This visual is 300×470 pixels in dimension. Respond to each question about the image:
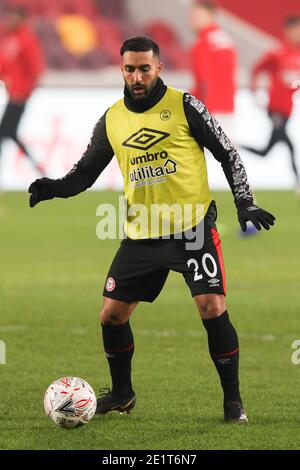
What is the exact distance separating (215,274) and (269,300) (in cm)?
442

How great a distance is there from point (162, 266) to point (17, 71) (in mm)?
14647

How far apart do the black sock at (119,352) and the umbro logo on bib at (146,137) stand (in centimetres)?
91

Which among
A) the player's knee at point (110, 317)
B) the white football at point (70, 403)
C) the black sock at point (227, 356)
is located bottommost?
the white football at point (70, 403)

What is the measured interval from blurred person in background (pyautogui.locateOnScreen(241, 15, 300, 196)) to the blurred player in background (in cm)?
360

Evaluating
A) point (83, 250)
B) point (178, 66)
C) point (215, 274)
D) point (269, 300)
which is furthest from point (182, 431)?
point (178, 66)

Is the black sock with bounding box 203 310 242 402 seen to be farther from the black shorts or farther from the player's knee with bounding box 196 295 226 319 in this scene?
the black shorts

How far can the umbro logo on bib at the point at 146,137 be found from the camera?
5984 millimetres

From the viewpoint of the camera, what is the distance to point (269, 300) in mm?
10320

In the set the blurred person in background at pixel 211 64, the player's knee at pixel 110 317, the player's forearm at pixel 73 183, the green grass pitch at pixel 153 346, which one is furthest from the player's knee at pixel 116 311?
the blurred person in background at pixel 211 64

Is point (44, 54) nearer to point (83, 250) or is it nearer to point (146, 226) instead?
point (83, 250)

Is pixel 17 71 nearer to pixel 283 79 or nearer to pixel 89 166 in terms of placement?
pixel 283 79

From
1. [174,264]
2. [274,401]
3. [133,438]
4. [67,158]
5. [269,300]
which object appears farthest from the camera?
[67,158]

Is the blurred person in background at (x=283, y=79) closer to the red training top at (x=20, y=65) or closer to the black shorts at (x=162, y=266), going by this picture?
the red training top at (x=20, y=65)

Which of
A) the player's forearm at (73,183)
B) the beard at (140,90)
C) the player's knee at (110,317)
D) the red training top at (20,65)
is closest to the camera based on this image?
the beard at (140,90)
